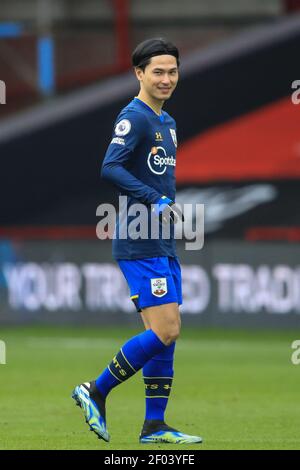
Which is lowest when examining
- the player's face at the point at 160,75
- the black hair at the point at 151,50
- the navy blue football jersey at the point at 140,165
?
the navy blue football jersey at the point at 140,165

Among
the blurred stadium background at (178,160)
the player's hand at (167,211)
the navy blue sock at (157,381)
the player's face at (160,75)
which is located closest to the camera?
the player's hand at (167,211)

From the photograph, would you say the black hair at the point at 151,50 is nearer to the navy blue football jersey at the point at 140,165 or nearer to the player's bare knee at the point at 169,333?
the navy blue football jersey at the point at 140,165

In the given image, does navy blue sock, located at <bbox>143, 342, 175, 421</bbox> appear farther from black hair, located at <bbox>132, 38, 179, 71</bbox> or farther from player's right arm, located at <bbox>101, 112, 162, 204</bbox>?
black hair, located at <bbox>132, 38, 179, 71</bbox>

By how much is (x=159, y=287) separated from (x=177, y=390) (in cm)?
369

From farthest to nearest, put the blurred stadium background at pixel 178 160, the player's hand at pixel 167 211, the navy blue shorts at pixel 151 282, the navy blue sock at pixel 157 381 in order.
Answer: the blurred stadium background at pixel 178 160 → the navy blue sock at pixel 157 381 → the navy blue shorts at pixel 151 282 → the player's hand at pixel 167 211

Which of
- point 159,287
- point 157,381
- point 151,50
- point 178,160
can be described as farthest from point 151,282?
point 178,160

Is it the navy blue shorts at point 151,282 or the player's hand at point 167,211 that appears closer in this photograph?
the player's hand at point 167,211

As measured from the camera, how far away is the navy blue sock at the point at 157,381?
832 cm

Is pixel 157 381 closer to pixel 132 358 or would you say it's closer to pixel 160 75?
pixel 132 358

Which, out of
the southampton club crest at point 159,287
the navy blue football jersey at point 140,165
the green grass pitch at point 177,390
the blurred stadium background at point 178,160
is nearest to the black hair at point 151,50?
the navy blue football jersey at point 140,165

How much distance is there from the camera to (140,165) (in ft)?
27.1

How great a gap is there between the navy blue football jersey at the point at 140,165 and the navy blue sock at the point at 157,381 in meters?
0.64
